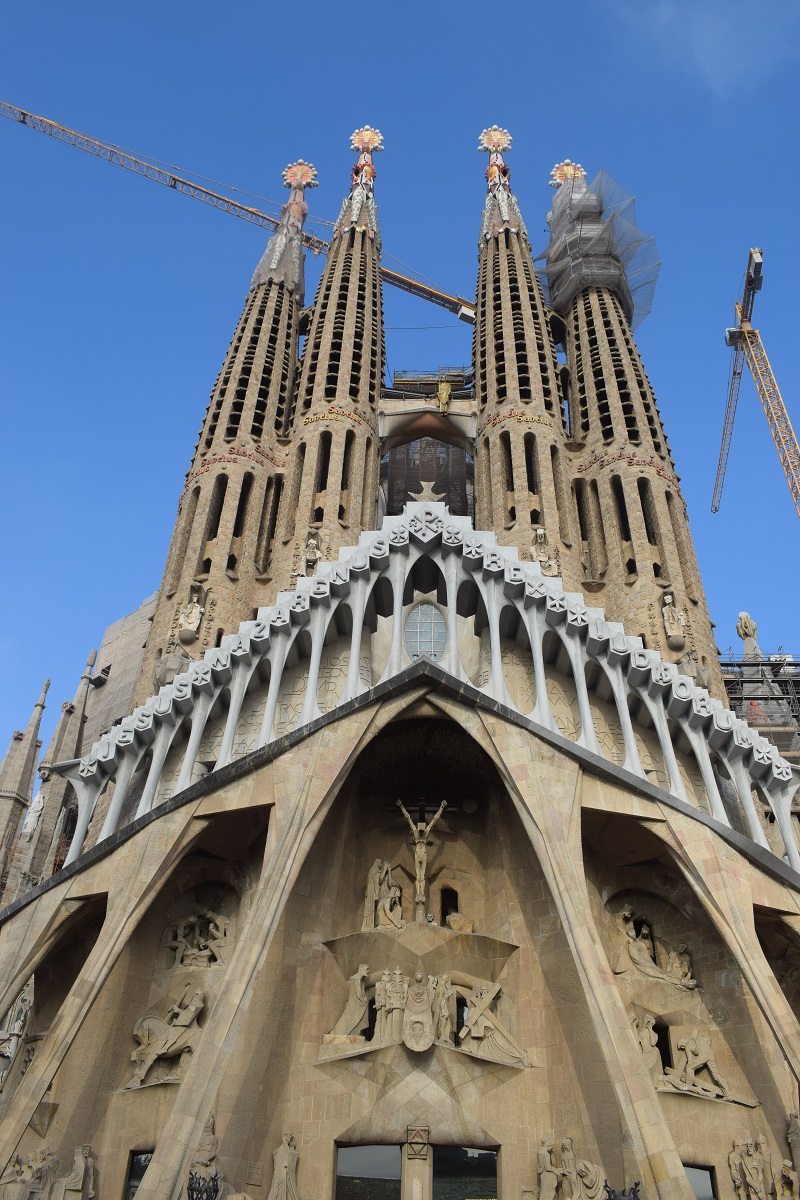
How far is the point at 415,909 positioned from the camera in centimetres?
1652

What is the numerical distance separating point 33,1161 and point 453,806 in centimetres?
854

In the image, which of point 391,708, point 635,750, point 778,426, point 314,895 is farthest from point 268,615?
point 778,426

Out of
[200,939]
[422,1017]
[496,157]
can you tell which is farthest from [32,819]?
[496,157]

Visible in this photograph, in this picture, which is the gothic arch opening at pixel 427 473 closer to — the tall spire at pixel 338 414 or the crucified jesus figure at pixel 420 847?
the tall spire at pixel 338 414

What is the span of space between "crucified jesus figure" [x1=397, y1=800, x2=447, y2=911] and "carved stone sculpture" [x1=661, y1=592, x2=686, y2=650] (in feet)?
19.6

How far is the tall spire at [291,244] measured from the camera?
99.5 ft

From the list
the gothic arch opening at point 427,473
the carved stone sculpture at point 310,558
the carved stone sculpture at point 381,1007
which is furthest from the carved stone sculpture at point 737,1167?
the gothic arch opening at point 427,473

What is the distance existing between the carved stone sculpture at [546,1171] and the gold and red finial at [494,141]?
33.7 metres

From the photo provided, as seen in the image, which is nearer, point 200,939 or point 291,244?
point 200,939

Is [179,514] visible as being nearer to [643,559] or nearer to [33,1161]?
[643,559]

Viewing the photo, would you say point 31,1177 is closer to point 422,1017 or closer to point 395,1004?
point 395,1004

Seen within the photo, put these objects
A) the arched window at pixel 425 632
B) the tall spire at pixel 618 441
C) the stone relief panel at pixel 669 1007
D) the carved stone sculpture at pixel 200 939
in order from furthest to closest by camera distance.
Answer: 1. the tall spire at pixel 618 441
2. the arched window at pixel 425 632
3. the carved stone sculpture at pixel 200 939
4. the stone relief panel at pixel 669 1007

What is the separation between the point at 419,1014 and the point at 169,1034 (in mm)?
3902

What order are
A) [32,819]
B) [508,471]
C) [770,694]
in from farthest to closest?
[770,694] < [508,471] < [32,819]
